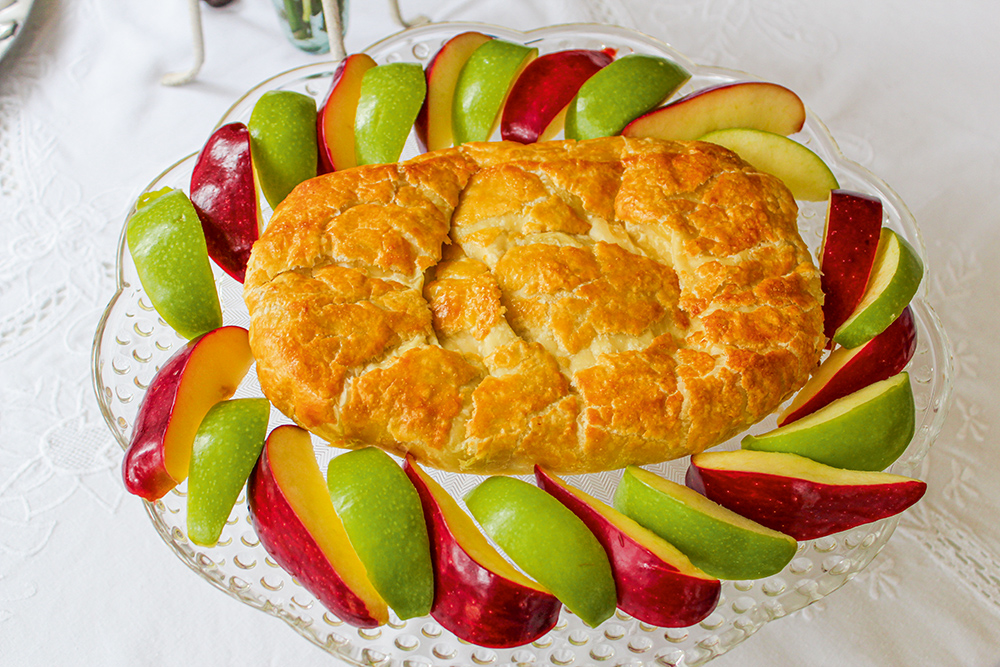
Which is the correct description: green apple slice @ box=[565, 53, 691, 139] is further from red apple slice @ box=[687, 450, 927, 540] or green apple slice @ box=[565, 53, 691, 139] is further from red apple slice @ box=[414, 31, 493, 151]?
red apple slice @ box=[687, 450, 927, 540]

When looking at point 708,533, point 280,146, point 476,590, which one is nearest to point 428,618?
point 476,590

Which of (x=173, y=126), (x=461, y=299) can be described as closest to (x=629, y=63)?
(x=461, y=299)

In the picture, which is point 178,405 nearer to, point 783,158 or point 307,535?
point 307,535

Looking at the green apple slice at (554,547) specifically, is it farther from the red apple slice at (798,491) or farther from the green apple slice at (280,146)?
the green apple slice at (280,146)

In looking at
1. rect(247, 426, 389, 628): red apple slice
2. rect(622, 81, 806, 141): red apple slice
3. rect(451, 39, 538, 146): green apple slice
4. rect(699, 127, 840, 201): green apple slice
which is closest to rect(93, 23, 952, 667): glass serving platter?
rect(247, 426, 389, 628): red apple slice

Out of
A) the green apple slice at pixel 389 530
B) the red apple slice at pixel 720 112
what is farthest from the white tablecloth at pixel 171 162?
the red apple slice at pixel 720 112

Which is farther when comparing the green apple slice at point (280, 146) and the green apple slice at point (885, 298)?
the green apple slice at point (280, 146)
